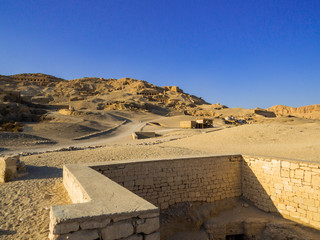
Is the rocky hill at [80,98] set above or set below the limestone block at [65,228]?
above

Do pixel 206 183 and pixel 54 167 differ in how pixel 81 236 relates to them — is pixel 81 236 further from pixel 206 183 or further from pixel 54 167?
pixel 54 167

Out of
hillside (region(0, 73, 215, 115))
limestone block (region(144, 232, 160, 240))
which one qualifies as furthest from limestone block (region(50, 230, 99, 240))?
hillside (region(0, 73, 215, 115))

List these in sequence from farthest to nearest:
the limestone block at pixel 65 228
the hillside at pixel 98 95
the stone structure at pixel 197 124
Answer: the hillside at pixel 98 95 < the stone structure at pixel 197 124 < the limestone block at pixel 65 228

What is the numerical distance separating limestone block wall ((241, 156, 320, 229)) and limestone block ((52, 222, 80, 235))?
712 cm

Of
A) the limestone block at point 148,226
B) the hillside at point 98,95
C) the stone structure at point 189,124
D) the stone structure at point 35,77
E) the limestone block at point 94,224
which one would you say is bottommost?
the limestone block at point 148,226

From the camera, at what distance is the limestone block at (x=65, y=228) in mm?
2779

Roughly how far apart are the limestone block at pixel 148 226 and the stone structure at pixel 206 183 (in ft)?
0.92

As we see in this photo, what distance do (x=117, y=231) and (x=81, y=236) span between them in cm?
44

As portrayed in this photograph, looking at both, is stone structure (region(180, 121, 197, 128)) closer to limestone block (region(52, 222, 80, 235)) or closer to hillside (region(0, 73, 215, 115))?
hillside (region(0, 73, 215, 115))

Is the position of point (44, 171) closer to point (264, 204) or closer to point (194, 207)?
point (194, 207)

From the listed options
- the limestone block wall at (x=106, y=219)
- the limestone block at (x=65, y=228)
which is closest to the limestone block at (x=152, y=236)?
the limestone block wall at (x=106, y=219)

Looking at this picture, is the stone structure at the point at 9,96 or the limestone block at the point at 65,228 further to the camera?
the stone structure at the point at 9,96

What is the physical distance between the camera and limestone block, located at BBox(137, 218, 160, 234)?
3.22m

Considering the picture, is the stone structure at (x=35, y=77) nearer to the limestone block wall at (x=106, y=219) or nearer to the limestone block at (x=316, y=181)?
the limestone block at (x=316, y=181)
